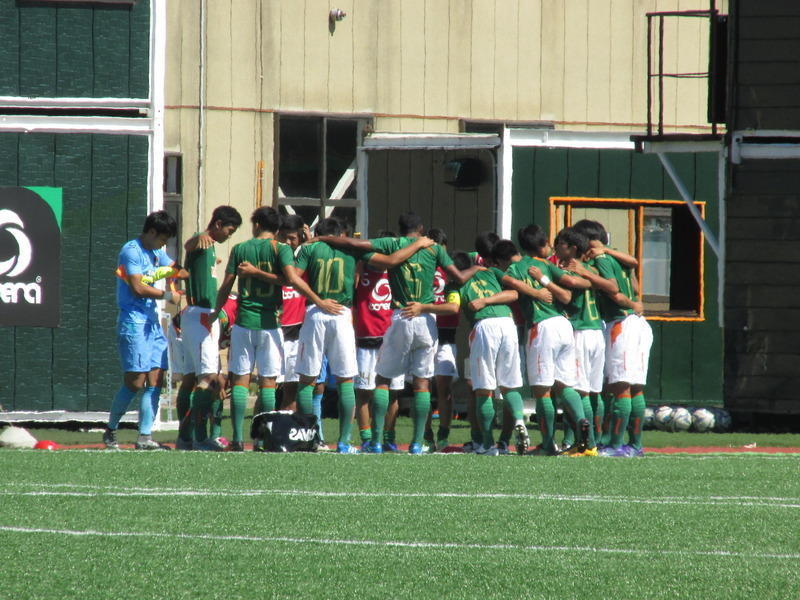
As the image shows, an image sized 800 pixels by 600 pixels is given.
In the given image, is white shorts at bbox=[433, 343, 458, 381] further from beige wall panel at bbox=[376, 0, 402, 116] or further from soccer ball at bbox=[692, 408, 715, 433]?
beige wall panel at bbox=[376, 0, 402, 116]

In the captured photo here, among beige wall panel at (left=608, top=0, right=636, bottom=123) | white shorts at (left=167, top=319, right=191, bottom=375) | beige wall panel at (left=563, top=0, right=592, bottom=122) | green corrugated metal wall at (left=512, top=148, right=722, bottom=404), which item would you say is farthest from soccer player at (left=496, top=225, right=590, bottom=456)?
beige wall panel at (left=608, top=0, right=636, bottom=123)

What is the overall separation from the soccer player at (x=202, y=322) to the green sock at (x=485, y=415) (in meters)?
1.94

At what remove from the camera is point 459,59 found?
80.3 ft

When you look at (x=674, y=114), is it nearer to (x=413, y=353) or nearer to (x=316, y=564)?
(x=413, y=353)

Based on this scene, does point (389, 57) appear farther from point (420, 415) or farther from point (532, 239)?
point (420, 415)

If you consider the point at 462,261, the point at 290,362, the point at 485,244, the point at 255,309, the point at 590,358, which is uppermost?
the point at 485,244

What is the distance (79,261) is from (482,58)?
12.0 metres

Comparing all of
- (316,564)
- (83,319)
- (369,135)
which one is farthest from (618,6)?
(316,564)

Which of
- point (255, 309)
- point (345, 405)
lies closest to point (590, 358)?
point (345, 405)

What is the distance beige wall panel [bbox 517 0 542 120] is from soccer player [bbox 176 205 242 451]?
555 inches

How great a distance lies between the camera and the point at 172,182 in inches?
907

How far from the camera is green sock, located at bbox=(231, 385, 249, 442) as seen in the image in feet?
36.4

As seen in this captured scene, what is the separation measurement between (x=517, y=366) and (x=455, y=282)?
89cm

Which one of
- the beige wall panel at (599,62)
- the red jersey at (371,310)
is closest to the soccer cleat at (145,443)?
the red jersey at (371,310)
